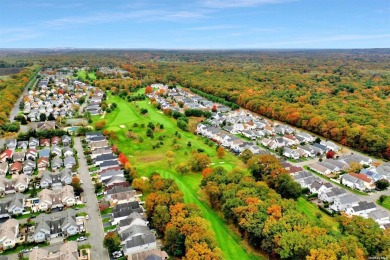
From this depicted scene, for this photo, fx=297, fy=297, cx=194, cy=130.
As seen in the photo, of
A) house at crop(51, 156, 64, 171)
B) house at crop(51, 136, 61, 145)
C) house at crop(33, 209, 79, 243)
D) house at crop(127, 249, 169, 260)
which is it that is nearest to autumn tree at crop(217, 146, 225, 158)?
house at crop(127, 249, 169, 260)

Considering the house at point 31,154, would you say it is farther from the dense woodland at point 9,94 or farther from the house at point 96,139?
the dense woodland at point 9,94

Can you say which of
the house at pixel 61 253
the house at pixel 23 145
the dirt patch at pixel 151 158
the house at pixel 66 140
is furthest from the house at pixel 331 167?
the house at pixel 23 145

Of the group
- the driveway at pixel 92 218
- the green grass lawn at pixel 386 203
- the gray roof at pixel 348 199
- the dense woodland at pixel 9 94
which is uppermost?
the dense woodland at pixel 9 94

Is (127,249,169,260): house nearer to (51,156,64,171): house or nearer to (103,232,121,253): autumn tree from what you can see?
(103,232,121,253): autumn tree

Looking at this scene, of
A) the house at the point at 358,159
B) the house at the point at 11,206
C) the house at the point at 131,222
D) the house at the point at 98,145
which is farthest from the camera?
the house at the point at 98,145

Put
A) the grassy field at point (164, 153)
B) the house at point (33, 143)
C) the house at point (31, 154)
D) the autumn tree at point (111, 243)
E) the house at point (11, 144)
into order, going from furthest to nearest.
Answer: the house at point (33, 143)
the house at point (11, 144)
the house at point (31, 154)
the grassy field at point (164, 153)
the autumn tree at point (111, 243)

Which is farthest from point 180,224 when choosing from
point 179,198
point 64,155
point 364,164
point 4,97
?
point 4,97

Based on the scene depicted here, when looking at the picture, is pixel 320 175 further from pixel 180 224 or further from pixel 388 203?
pixel 180 224
